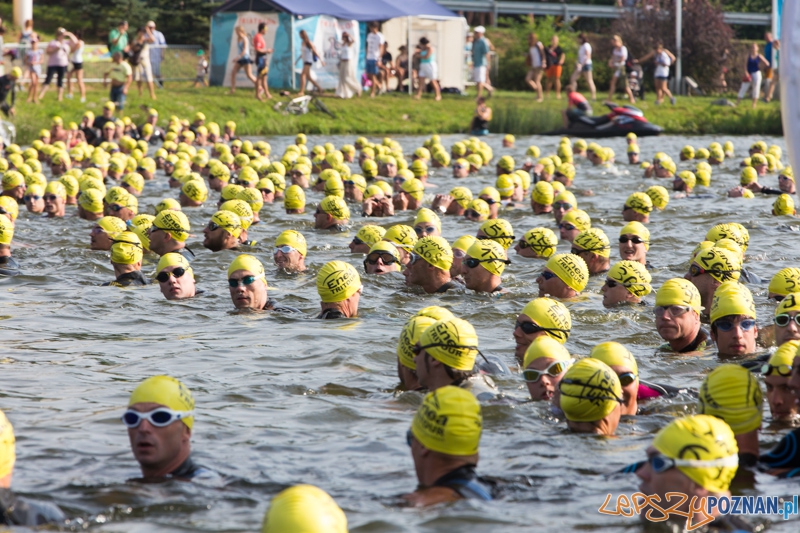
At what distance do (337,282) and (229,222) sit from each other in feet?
13.7

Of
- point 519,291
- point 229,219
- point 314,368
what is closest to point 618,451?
point 314,368

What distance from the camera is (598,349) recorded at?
752 centimetres

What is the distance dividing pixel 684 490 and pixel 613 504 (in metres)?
0.89

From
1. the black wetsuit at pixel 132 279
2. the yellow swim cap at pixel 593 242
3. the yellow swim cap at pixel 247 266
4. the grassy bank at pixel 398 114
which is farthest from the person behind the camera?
the grassy bank at pixel 398 114

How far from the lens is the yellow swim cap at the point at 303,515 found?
176 inches

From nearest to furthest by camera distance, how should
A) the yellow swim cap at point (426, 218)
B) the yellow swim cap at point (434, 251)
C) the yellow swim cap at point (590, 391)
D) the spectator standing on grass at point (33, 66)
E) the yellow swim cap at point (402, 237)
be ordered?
the yellow swim cap at point (590, 391) → the yellow swim cap at point (434, 251) → the yellow swim cap at point (402, 237) → the yellow swim cap at point (426, 218) → the spectator standing on grass at point (33, 66)

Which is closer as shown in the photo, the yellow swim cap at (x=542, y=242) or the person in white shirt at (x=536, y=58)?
the yellow swim cap at (x=542, y=242)

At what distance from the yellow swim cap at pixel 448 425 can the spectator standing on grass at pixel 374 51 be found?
3190cm

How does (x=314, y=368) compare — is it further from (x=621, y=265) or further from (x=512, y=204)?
(x=512, y=204)

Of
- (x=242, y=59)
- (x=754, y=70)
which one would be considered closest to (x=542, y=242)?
(x=242, y=59)

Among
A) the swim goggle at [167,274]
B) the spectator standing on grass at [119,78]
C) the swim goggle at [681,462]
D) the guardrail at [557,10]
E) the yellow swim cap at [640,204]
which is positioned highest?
the guardrail at [557,10]

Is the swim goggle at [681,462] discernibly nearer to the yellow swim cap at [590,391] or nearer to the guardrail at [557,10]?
the yellow swim cap at [590,391]

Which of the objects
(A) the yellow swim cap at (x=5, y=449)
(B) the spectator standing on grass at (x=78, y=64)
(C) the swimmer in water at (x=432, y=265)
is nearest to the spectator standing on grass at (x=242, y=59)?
(B) the spectator standing on grass at (x=78, y=64)

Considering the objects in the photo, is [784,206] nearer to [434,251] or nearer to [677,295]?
→ [434,251]
